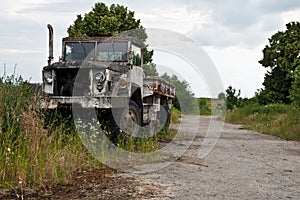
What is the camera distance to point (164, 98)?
15.9 meters

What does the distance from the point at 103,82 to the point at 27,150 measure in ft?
11.5

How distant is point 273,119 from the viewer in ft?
83.0

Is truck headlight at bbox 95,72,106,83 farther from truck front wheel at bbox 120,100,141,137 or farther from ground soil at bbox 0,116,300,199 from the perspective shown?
ground soil at bbox 0,116,300,199

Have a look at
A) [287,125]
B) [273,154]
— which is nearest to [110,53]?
[273,154]

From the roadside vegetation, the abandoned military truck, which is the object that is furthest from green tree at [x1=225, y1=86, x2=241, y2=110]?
the abandoned military truck

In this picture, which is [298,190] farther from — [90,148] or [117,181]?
[90,148]

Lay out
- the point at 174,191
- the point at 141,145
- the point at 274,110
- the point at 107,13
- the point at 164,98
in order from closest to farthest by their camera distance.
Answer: the point at 174,191 → the point at 141,145 → the point at 164,98 → the point at 107,13 → the point at 274,110

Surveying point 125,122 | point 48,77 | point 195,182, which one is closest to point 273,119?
point 125,122

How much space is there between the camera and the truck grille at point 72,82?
10461 mm

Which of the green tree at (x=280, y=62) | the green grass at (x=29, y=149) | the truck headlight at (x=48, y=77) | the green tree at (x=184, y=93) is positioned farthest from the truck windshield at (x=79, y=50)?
the green tree at (x=280, y=62)

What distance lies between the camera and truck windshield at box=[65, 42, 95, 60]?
12.1 metres

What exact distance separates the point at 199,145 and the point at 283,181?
570 cm

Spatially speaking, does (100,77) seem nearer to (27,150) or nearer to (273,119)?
(27,150)

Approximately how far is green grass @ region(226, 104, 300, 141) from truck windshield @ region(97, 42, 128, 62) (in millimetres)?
7790
